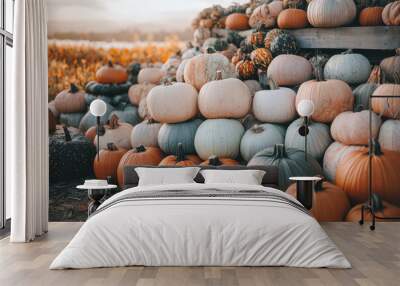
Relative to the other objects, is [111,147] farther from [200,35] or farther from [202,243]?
[202,243]

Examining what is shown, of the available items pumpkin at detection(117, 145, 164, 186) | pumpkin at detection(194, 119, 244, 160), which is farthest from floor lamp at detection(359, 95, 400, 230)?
pumpkin at detection(117, 145, 164, 186)

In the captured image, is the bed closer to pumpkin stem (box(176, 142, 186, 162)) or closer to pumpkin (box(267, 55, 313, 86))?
pumpkin stem (box(176, 142, 186, 162))

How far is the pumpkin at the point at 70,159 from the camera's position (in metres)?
7.44

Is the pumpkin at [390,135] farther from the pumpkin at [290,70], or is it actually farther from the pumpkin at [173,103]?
the pumpkin at [173,103]

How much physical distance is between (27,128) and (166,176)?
5.35 ft

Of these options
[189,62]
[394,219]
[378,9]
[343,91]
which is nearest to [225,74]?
[189,62]

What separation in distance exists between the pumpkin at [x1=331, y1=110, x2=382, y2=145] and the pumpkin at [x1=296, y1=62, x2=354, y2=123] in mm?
92

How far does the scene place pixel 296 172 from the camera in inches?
282

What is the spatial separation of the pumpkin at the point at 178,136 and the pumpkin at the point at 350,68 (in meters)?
1.74

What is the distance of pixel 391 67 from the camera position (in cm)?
721

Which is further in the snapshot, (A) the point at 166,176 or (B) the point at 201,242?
(A) the point at 166,176

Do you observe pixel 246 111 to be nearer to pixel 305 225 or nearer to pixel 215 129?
pixel 215 129

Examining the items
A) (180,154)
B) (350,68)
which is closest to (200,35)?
(180,154)

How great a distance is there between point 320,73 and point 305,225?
10.2ft
